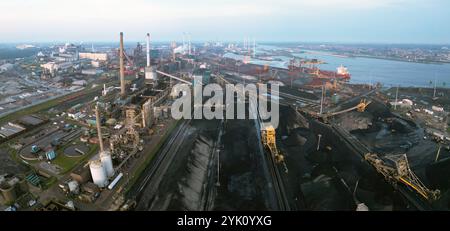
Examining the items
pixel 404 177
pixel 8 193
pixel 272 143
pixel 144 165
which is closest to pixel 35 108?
pixel 8 193

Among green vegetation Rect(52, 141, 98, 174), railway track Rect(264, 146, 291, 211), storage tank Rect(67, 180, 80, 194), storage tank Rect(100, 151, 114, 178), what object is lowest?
railway track Rect(264, 146, 291, 211)

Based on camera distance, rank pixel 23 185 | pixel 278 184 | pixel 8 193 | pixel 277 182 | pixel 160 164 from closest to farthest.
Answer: pixel 8 193, pixel 23 185, pixel 278 184, pixel 277 182, pixel 160 164

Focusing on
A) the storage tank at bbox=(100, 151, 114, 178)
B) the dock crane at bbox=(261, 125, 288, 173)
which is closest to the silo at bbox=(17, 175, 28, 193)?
the storage tank at bbox=(100, 151, 114, 178)

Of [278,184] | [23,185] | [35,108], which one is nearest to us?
[23,185]

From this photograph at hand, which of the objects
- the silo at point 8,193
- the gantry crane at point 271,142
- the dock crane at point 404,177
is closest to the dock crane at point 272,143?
the gantry crane at point 271,142

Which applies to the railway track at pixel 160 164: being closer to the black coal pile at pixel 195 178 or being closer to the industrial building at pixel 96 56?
the black coal pile at pixel 195 178

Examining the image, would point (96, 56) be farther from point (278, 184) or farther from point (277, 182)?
point (278, 184)

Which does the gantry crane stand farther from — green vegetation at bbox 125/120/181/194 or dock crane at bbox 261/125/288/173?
green vegetation at bbox 125/120/181/194
